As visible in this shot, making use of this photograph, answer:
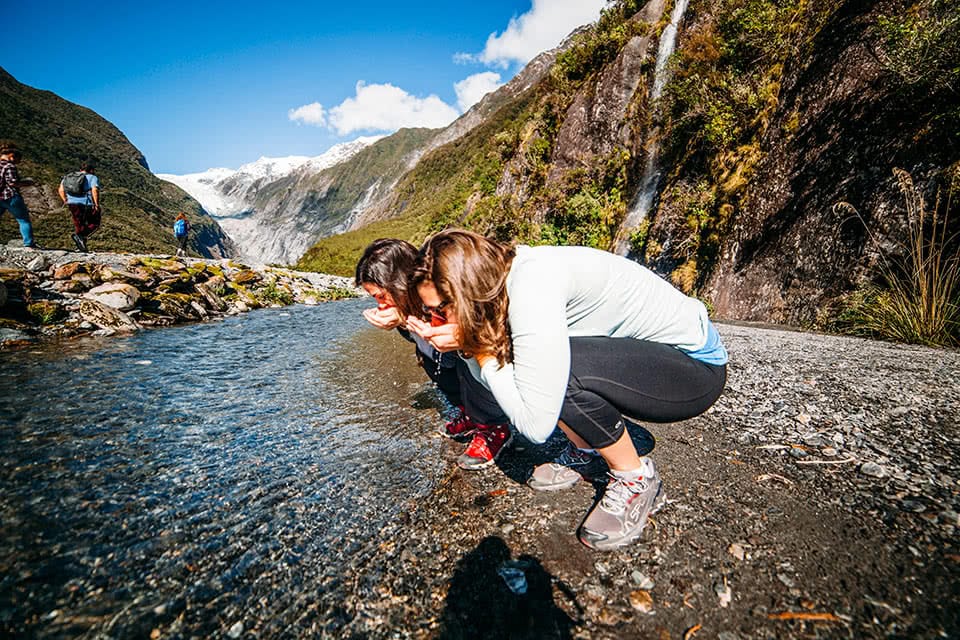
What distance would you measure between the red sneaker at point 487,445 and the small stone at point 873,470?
2.11m

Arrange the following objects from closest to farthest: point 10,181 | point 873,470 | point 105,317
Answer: point 873,470
point 105,317
point 10,181

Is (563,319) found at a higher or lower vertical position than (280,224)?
lower

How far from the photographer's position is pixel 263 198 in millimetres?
197625

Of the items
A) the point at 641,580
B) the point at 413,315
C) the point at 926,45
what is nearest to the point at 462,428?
the point at 413,315

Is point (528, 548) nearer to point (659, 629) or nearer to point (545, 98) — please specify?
point (659, 629)

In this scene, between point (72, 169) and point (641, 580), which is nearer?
point (641, 580)

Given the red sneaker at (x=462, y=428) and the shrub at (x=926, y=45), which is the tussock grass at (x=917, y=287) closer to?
the shrub at (x=926, y=45)

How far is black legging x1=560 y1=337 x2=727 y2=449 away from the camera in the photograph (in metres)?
1.94

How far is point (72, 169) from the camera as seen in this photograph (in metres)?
65.4

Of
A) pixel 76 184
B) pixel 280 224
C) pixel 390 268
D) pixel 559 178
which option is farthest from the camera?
pixel 280 224

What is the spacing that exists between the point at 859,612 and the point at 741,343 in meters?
4.45

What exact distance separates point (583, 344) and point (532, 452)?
1300mm

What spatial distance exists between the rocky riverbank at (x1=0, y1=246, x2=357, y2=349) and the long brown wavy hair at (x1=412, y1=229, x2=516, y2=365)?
7.56 metres

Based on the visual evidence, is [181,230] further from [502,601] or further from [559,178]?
[502,601]
